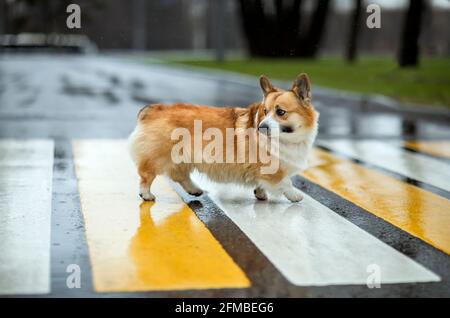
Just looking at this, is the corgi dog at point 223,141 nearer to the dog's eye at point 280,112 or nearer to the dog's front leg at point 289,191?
the dog's front leg at point 289,191

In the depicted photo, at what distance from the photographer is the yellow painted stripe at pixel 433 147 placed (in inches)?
416

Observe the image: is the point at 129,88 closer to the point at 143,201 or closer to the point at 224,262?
the point at 143,201

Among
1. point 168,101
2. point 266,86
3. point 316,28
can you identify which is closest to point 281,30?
point 316,28

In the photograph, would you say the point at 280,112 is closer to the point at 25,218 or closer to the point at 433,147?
the point at 25,218

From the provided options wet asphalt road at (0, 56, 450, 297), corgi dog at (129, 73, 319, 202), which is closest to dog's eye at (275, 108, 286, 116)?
corgi dog at (129, 73, 319, 202)

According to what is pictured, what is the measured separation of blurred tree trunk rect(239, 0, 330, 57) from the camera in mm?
37000

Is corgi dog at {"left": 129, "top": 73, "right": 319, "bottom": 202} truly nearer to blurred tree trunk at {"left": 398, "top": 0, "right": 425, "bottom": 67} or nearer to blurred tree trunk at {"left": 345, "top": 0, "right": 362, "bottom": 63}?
blurred tree trunk at {"left": 398, "top": 0, "right": 425, "bottom": 67}

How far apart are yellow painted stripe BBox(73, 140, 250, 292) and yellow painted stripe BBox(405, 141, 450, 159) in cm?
397

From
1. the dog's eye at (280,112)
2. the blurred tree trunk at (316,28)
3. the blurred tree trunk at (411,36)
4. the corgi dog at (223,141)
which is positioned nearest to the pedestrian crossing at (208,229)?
the corgi dog at (223,141)

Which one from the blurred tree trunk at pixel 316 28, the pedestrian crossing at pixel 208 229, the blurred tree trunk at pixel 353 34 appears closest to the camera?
the pedestrian crossing at pixel 208 229

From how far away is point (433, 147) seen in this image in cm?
1112

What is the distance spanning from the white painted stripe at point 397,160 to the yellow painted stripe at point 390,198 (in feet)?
1.15
